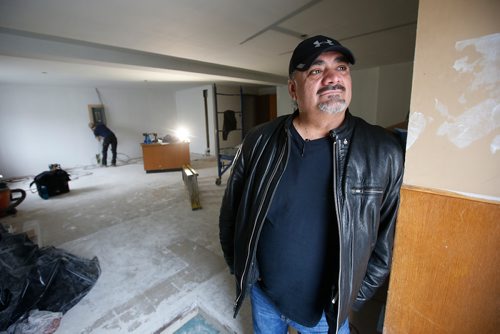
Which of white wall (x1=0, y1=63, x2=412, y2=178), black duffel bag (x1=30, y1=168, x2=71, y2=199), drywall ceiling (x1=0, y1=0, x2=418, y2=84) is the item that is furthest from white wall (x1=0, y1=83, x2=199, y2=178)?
drywall ceiling (x1=0, y1=0, x2=418, y2=84)

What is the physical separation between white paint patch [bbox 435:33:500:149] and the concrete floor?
1.40 metres

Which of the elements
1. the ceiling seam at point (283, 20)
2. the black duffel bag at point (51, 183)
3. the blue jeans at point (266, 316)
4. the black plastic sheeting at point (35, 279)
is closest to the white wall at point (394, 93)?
the ceiling seam at point (283, 20)

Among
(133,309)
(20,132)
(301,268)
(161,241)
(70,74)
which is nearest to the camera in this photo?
(301,268)

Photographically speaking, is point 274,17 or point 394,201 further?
point 274,17

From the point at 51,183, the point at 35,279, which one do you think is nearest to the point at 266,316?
the point at 35,279

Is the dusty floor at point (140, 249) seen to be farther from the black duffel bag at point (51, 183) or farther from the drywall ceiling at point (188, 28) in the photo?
the drywall ceiling at point (188, 28)

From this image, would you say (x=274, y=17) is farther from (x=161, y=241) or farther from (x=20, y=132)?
(x=20, y=132)

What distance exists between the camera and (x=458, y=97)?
1.96 ft

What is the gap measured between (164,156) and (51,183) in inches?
88.7

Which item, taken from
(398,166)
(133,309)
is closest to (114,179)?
(133,309)

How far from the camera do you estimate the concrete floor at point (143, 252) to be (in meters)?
1.65

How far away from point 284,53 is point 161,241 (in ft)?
10.5

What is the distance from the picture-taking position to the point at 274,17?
2279 mm

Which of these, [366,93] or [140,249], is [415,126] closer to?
[140,249]
